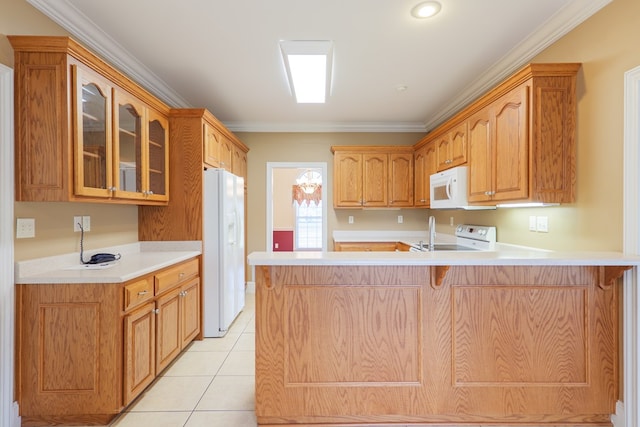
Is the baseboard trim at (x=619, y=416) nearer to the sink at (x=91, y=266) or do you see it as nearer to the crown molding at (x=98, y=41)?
the sink at (x=91, y=266)

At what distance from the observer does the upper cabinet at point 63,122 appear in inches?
70.7

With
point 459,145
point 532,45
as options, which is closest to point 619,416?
point 459,145

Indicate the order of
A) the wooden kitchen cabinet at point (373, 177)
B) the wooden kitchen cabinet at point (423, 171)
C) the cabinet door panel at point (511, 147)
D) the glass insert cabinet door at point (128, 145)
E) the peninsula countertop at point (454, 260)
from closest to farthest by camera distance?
the peninsula countertop at point (454, 260), the cabinet door panel at point (511, 147), the glass insert cabinet door at point (128, 145), the wooden kitchen cabinet at point (423, 171), the wooden kitchen cabinet at point (373, 177)

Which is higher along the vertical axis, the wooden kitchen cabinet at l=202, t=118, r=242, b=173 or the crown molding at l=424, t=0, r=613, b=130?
the crown molding at l=424, t=0, r=613, b=130

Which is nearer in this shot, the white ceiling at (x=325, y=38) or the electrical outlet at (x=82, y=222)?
the white ceiling at (x=325, y=38)

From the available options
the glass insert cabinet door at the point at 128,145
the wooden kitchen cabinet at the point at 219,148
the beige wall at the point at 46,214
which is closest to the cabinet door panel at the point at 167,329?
the beige wall at the point at 46,214

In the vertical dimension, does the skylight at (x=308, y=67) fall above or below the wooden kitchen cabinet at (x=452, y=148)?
above

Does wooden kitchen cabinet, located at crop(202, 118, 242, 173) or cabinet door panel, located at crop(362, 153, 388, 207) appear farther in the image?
cabinet door panel, located at crop(362, 153, 388, 207)

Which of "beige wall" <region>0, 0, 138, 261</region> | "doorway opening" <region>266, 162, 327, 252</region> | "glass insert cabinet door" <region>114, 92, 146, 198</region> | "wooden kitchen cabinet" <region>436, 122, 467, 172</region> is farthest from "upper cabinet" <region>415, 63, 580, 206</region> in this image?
"doorway opening" <region>266, 162, 327, 252</region>

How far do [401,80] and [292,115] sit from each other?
1607mm

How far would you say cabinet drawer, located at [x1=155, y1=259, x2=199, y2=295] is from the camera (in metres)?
2.31

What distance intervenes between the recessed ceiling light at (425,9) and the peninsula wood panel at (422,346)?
1648 millimetres

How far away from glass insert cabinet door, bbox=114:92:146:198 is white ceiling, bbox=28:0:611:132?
0.50 m

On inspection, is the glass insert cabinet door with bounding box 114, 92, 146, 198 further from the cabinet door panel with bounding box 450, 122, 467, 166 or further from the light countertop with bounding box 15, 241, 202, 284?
the cabinet door panel with bounding box 450, 122, 467, 166
